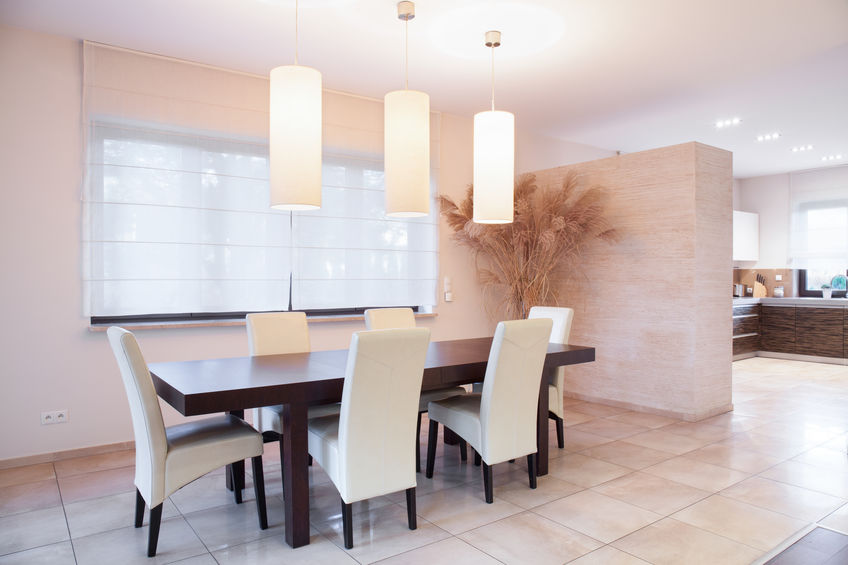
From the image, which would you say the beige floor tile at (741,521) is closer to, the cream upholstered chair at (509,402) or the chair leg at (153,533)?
the cream upholstered chair at (509,402)

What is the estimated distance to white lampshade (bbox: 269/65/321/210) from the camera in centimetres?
269

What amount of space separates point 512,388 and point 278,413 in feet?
4.26

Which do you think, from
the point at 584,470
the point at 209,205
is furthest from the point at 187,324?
the point at 584,470

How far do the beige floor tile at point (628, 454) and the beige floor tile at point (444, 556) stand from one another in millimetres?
1524

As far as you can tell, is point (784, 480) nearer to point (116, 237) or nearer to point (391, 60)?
point (391, 60)

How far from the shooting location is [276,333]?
3.54 m

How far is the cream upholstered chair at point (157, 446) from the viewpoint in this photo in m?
2.27

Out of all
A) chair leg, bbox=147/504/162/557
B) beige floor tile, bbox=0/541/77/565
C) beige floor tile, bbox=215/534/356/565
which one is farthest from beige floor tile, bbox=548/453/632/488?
beige floor tile, bbox=0/541/77/565

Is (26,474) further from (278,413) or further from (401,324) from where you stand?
(401,324)

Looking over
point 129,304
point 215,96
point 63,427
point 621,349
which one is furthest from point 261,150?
point 621,349

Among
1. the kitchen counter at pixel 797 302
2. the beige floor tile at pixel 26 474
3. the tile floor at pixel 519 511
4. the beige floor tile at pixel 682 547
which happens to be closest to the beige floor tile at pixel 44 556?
the tile floor at pixel 519 511

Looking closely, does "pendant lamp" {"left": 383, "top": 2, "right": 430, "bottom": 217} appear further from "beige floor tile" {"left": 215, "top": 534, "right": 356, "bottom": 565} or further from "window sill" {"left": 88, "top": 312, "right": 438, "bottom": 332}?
"window sill" {"left": 88, "top": 312, "right": 438, "bottom": 332}

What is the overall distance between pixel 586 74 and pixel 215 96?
2858 mm

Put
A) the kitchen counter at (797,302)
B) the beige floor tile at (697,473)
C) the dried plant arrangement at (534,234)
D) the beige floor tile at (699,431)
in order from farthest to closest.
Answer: the kitchen counter at (797,302)
the dried plant arrangement at (534,234)
the beige floor tile at (699,431)
the beige floor tile at (697,473)
